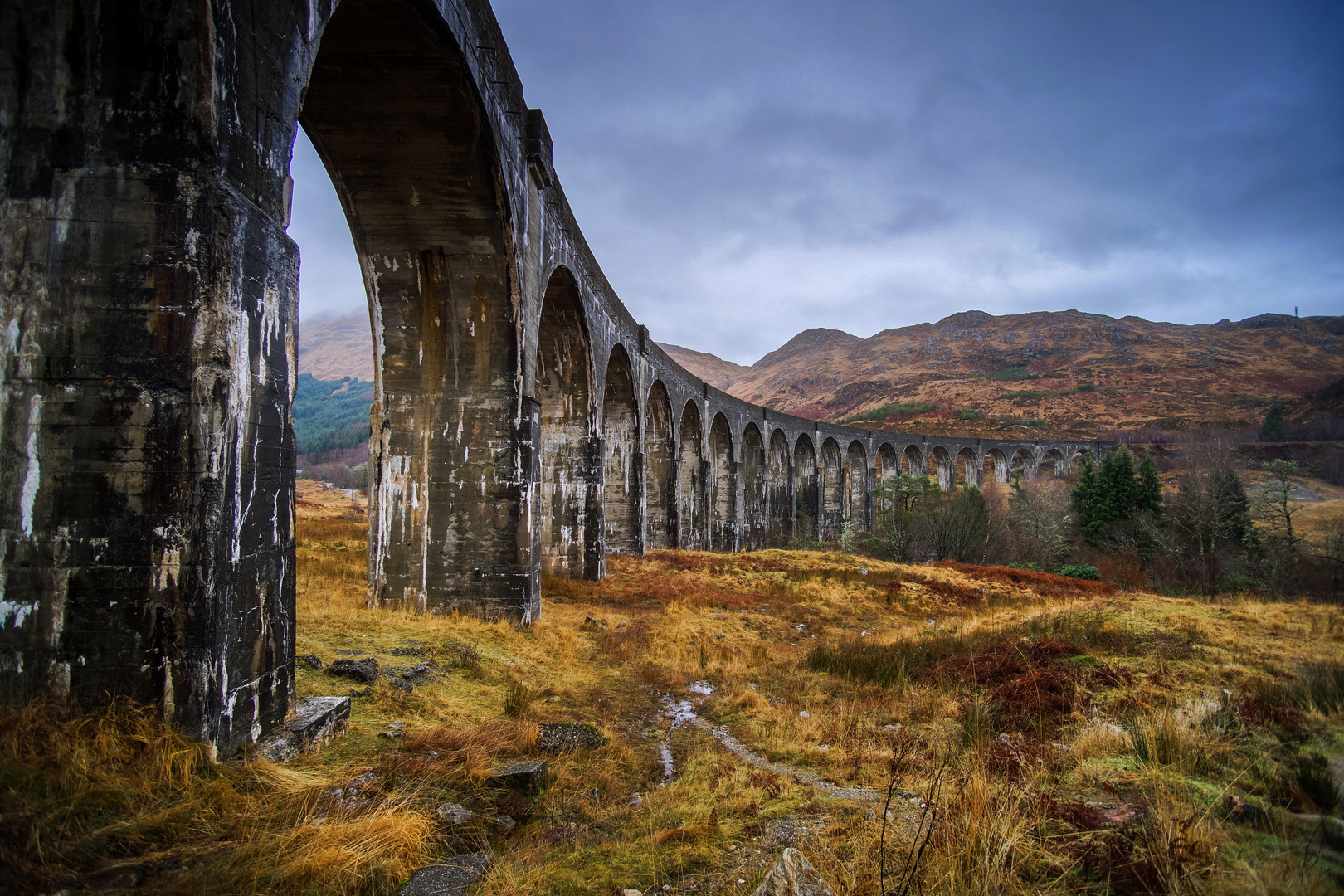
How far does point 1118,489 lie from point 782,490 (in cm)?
1580

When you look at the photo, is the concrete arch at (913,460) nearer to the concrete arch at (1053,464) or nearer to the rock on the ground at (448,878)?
the concrete arch at (1053,464)

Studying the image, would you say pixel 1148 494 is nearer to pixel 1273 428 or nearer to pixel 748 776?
pixel 748 776

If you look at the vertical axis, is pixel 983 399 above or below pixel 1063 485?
above

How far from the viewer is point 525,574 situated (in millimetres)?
7836

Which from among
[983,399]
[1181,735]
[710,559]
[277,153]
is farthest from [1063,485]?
[277,153]

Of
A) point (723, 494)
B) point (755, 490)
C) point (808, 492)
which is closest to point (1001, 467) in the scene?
point (808, 492)

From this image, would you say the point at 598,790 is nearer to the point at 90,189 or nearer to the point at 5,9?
the point at 90,189

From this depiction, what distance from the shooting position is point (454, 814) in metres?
2.98

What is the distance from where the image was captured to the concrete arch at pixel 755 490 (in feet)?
98.2

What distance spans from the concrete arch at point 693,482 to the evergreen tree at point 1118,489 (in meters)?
19.9

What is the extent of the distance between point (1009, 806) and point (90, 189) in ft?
15.8

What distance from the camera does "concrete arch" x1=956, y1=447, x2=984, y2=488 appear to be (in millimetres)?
49938

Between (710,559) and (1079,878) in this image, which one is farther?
(710,559)

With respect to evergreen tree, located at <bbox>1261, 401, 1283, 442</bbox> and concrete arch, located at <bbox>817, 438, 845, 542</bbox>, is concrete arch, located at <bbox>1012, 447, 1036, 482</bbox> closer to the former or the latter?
evergreen tree, located at <bbox>1261, 401, 1283, 442</bbox>
